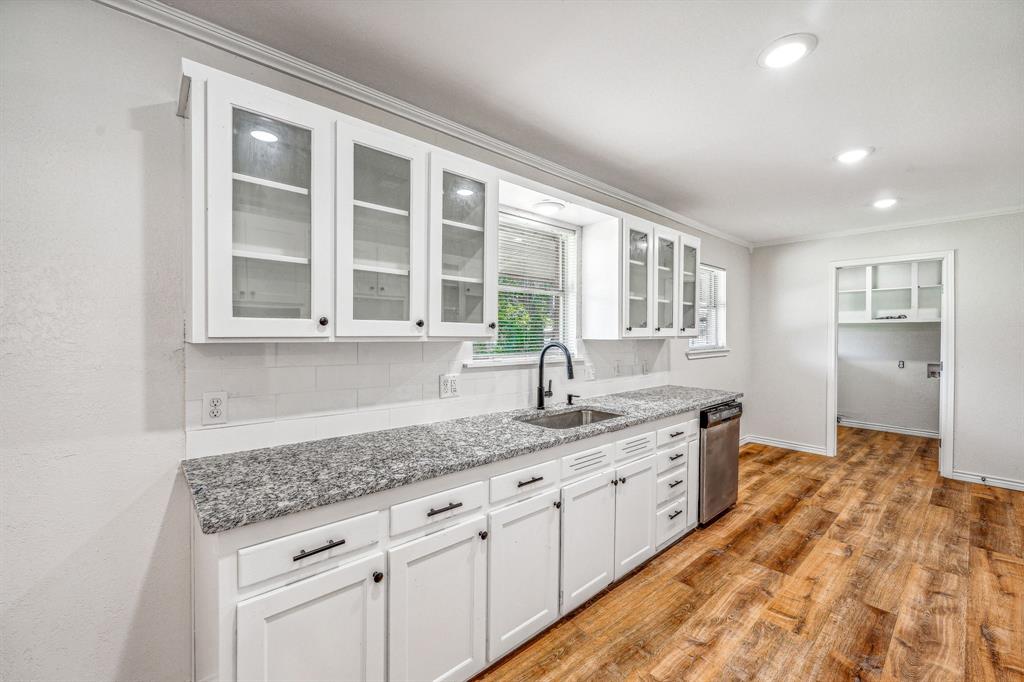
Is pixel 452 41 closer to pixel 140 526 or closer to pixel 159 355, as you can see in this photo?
pixel 159 355

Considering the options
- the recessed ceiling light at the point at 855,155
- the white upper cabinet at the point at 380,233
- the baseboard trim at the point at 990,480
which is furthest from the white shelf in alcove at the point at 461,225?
the baseboard trim at the point at 990,480

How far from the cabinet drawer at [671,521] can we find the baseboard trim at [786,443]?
2807 millimetres

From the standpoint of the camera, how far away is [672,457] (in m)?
2.86

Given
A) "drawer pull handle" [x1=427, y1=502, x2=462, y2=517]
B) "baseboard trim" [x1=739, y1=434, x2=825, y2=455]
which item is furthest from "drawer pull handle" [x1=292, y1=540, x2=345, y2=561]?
"baseboard trim" [x1=739, y1=434, x2=825, y2=455]

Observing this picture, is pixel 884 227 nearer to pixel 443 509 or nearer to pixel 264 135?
pixel 443 509

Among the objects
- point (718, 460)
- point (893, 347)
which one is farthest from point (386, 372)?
point (893, 347)

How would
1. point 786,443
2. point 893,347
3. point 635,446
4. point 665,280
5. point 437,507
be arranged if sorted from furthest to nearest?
point 893,347 → point 786,443 → point 665,280 → point 635,446 → point 437,507

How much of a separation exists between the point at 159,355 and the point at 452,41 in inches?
64.8

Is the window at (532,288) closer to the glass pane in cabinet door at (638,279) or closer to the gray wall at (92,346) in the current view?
the glass pane in cabinet door at (638,279)

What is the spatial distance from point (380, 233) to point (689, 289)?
9.36 feet

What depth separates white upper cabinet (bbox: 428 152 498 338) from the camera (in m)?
1.96

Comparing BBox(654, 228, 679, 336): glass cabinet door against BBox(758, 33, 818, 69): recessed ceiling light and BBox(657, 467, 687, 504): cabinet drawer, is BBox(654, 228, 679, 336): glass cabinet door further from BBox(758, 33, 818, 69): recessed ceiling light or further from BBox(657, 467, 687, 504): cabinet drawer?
BBox(758, 33, 818, 69): recessed ceiling light

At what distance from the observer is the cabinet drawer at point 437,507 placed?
1.50 m

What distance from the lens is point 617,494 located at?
2402 mm
